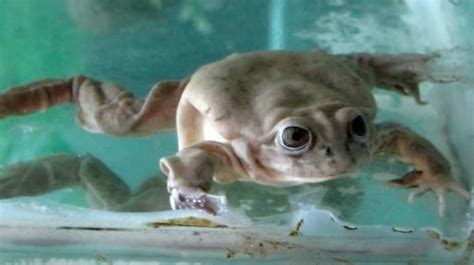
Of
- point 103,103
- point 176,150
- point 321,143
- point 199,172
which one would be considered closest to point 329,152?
point 321,143

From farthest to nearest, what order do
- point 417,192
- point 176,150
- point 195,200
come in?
point 176,150, point 417,192, point 195,200

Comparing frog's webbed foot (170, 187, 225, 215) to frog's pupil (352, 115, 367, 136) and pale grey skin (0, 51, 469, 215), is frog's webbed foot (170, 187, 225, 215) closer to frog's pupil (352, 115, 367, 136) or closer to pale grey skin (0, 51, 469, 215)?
pale grey skin (0, 51, 469, 215)

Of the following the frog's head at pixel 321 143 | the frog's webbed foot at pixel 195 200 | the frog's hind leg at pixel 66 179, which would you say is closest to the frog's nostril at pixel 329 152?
the frog's head at pixel 321 143

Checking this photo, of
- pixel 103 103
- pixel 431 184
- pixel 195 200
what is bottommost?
pixel 195 200

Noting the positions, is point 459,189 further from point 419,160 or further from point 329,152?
point 329,152

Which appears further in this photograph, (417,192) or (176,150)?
(176,150)

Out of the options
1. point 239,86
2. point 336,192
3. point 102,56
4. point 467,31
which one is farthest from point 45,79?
point 467,31

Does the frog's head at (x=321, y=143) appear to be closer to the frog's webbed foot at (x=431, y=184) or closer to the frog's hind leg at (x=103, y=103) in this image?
the frog's webbed foot at (x=431, y=184)
